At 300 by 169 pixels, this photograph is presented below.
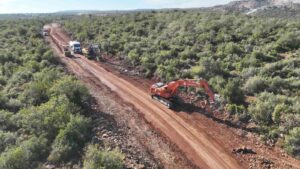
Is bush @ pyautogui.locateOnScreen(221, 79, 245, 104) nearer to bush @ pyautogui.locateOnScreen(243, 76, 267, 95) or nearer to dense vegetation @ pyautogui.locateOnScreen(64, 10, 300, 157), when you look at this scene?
dense vegetation @ pyautogui.locateOnScreen(64, 10, 300, 157)

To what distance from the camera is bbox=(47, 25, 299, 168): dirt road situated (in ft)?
54.1

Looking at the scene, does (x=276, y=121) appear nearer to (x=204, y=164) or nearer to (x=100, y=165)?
(x=204, y=164)

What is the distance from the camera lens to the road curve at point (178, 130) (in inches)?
652

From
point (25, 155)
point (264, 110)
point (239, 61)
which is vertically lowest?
point (25, 155)

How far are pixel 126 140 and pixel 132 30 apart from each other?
40437 millimetres

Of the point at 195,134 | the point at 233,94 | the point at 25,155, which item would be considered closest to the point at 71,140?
the point at 25,155

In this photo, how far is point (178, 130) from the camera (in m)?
19.9

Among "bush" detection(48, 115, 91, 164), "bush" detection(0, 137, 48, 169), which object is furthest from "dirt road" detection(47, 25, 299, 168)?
"bush" detection(0, 137, 48, 169)

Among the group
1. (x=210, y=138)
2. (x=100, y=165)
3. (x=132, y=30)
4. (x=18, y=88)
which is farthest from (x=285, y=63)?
(x=132, y=30)

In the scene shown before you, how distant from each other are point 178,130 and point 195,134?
1119mm

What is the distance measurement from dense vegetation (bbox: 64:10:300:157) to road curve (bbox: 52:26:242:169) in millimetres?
3268

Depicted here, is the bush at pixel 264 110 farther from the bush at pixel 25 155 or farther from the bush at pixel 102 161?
the bush at pixel 25 155

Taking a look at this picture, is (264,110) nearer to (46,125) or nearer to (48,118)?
(48,118)

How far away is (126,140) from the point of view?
1861 cm
